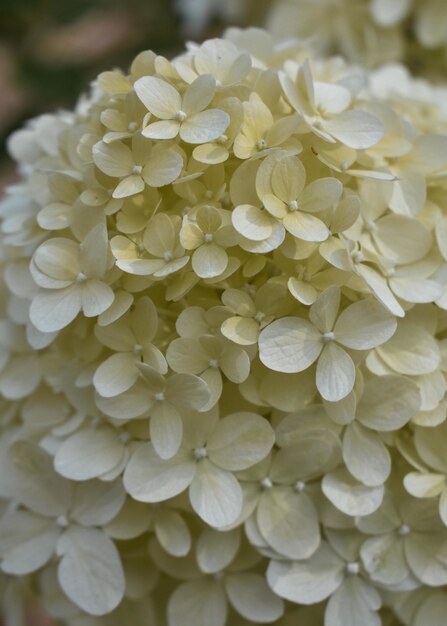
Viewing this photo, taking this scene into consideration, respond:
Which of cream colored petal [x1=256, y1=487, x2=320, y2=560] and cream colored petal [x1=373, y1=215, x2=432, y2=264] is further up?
cream colored petal [x1=373, y1=215, x2=432, y2=264]

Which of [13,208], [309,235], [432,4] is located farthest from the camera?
[432,4]

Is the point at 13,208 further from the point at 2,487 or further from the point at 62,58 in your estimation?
the point at 62,58

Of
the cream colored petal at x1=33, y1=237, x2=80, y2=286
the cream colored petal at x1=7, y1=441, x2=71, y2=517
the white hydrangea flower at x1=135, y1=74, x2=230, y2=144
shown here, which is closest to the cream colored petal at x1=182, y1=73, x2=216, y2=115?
the white hydrangea flower at x1=135, y1=74, x2=230, y2=144

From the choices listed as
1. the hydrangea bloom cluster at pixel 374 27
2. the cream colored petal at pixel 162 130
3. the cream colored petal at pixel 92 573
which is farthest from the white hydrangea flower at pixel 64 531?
the hydrangea bloom cluster at pixel 374 27

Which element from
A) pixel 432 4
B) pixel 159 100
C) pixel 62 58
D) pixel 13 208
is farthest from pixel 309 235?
pixel 62 58

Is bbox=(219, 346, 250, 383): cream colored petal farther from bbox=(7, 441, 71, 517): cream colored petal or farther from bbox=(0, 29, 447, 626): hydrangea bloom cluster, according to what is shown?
bbox=(7, 441, 71, 517): cream colored petal

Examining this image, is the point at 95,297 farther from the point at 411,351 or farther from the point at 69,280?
the point at 411,351

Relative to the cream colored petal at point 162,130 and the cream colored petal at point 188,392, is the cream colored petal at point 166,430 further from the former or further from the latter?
the cream colored petal at point 162,130
